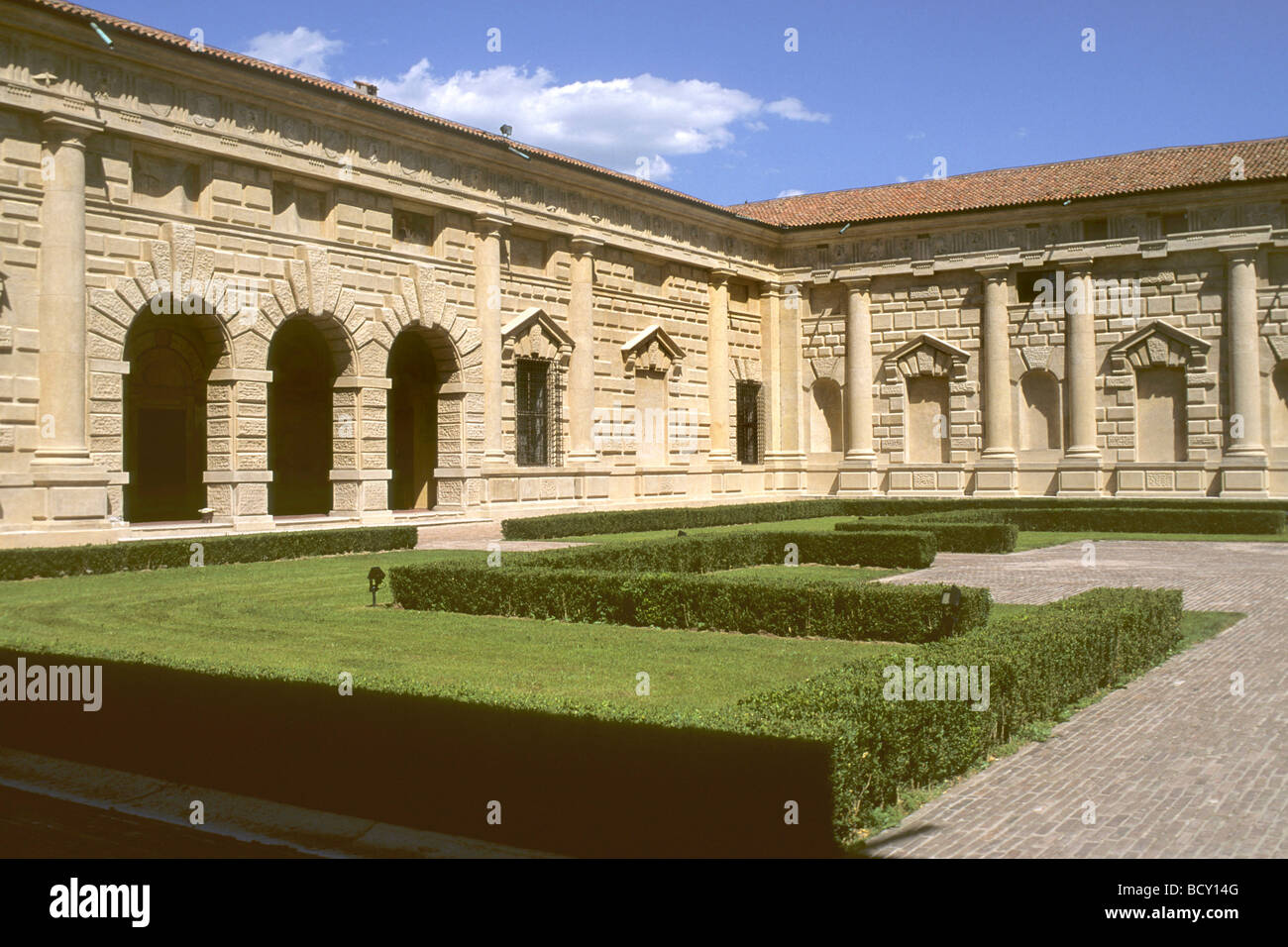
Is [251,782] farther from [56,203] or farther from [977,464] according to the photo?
[977,464]

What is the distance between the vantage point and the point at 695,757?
6.00 meters

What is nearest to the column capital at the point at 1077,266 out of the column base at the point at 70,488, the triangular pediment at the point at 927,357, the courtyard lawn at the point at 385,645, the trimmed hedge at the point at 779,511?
the triangular pediment at the point at 927,357

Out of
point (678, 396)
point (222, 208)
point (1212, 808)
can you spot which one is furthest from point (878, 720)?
point (678, 396)

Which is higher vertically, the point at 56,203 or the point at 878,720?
the point at 56,203

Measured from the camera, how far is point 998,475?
35281 mm

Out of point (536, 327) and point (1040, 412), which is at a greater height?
point (536, 327)

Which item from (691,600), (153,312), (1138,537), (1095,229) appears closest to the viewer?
(691,600)

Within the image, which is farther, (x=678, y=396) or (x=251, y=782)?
(x=678, y=396)

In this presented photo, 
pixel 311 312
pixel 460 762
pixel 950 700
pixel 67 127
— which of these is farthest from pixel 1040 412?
pixel 460 762

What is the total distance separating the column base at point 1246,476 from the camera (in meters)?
31.7

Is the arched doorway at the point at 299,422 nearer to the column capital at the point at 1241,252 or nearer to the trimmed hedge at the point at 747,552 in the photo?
the trimmed hedge at the point at 747,552

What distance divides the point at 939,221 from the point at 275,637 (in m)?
29.8

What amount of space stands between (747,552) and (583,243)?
44.8 ft

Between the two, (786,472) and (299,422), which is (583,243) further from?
(786,472)
